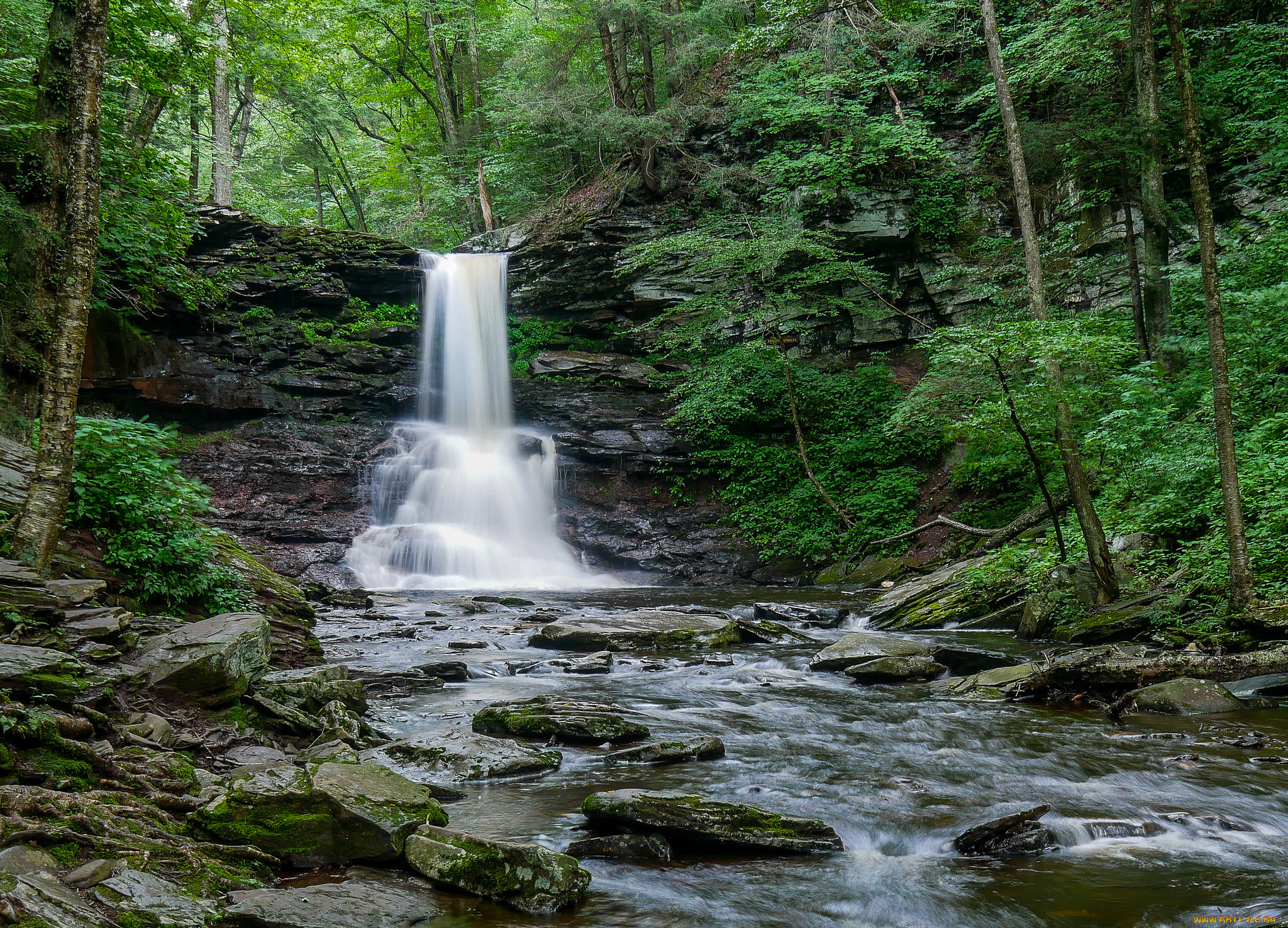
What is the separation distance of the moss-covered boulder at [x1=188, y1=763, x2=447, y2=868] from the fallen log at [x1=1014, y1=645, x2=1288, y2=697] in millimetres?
6102

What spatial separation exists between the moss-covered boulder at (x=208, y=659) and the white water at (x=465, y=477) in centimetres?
1101

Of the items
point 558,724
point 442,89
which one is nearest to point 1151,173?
point 558,724

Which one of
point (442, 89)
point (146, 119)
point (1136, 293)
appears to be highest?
point (442, 89)

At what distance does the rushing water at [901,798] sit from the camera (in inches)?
145

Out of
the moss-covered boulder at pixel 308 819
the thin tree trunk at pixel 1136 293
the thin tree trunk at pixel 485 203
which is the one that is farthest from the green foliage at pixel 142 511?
the thin tree trunk at pixel 485 203

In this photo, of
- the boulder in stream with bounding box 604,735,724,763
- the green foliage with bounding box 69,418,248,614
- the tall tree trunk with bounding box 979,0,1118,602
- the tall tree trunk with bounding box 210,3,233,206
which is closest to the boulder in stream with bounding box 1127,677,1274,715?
the tall tree trunk with bounding box 979,0,1118,602

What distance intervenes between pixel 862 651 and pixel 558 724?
426 centimetres

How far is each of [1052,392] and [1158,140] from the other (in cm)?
721

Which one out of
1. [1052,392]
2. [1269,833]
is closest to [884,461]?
[1052,392]

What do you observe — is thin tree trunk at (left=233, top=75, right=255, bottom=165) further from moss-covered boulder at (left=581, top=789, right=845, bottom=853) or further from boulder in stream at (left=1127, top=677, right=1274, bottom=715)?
boulder in stream at (left=1127, top=677, right=1274, bottom=715)

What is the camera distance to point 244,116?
29.2 metres

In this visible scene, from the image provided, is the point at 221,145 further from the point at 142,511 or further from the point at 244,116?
the point at 142,511

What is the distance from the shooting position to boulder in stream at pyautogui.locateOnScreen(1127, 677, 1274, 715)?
661 cm

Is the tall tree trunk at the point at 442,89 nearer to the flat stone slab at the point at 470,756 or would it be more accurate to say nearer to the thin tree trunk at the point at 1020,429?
the thin tree trunk at the point at 1020,429
